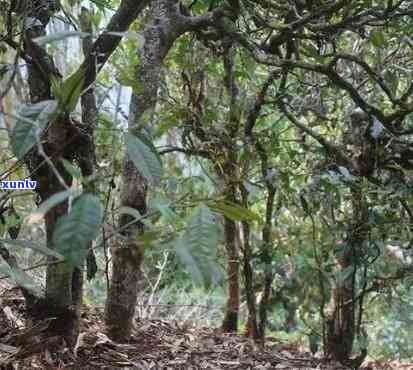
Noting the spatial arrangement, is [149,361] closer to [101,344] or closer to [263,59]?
[101,344]

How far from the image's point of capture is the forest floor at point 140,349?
4.94 feet

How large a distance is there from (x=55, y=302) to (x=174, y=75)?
51.7 inches

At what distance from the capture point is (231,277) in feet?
8.11

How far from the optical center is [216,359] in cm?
204

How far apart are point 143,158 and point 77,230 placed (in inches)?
9.7

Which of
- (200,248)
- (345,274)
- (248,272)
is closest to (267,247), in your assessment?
(248,272)

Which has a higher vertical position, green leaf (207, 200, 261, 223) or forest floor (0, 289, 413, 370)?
green leaf (207, 200, 261, 223)

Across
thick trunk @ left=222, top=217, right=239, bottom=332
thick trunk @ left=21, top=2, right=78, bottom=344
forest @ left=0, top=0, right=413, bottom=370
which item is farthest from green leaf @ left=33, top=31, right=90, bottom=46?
thick trunk @ left=222, top=217, right=239, bottom=332

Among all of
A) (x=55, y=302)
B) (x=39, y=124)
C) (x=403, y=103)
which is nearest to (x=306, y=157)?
(x=403, y=103)

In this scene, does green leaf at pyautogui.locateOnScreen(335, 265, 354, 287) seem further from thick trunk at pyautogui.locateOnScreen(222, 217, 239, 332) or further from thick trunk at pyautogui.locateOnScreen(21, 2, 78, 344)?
thick trunk at pyautogui.locateOnScreen(21, 2, 78, 344)

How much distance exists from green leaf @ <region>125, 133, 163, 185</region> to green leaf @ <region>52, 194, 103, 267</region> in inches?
8.2

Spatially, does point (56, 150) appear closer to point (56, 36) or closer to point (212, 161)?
point (56, 36)

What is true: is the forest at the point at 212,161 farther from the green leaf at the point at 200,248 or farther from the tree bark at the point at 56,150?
the green leaf at the point at 200,248

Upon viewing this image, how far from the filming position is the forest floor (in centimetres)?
151
